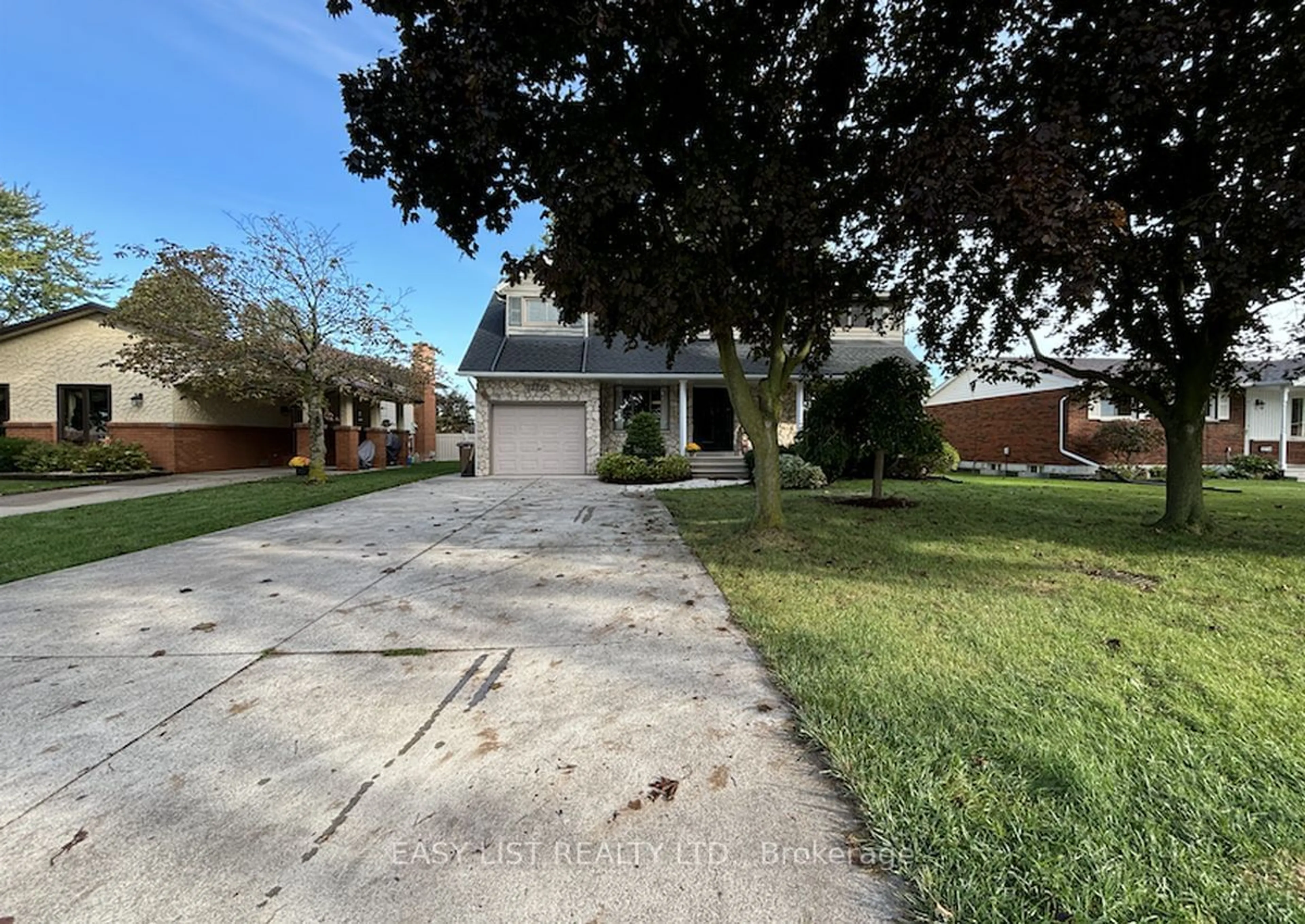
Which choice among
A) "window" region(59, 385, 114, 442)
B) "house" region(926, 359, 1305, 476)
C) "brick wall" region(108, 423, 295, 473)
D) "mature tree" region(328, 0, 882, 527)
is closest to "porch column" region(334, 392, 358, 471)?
"brick wall" region(108, 423, 295, 473)

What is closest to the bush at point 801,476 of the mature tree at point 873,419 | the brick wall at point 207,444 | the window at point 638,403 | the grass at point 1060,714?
the mature tree at point 873,419

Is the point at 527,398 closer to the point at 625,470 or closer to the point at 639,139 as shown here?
the point at 625,470

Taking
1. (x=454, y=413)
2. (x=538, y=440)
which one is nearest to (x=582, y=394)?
(x=538, y=440)

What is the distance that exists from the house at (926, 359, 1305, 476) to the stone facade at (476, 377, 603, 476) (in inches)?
445

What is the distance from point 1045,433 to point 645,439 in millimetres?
14112

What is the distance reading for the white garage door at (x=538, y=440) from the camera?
16.3 meters

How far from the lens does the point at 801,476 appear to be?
40.9 ft

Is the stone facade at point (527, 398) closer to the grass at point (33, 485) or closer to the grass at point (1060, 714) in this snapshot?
the grass at point (33, 485)

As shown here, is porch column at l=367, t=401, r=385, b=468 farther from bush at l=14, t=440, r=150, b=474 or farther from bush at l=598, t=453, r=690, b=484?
bush at l=598, t=453, r=690, b=484

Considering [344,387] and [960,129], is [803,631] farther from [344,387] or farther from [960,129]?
[344,387]

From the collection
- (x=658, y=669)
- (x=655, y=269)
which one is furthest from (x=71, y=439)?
(x=658, y=669)

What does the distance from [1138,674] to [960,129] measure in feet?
13.1

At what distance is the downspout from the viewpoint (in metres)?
17.4

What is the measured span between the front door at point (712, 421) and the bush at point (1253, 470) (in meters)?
14.9
